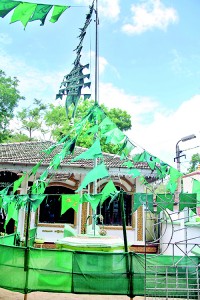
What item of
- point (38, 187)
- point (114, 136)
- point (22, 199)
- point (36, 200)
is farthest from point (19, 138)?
point (114, 136)

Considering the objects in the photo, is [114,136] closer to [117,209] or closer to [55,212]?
[117,209]

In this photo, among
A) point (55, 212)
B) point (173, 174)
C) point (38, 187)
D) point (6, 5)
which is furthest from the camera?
point (55, 212)

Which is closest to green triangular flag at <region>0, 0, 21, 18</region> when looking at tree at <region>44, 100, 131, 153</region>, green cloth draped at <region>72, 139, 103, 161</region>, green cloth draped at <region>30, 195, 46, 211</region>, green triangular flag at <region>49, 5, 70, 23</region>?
green triangular flag at <region>49, 5, 70, 23</region>

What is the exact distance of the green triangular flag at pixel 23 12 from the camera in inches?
218

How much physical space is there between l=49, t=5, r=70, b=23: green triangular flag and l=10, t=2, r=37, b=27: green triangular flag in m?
0.40

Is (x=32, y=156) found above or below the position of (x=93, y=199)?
above

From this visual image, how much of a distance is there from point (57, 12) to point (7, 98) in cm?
2283

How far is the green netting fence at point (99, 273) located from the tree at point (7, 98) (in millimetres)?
21808

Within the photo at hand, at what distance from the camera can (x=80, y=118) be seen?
2742cm

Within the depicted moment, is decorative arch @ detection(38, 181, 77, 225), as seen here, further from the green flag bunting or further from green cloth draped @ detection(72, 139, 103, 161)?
the green flag bunting

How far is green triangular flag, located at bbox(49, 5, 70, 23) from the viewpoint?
5797 millimetres

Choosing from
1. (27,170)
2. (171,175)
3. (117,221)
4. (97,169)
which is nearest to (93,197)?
(97,169)

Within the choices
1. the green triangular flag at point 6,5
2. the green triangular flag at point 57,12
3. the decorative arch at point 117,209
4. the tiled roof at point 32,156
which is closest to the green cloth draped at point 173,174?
the green triangular flag at point 57,12

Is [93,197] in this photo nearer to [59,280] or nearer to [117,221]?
[59,280]
